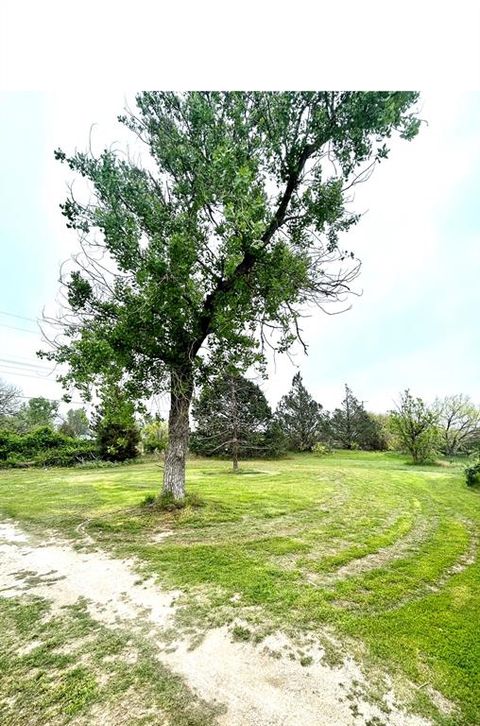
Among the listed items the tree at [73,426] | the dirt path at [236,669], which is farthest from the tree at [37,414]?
the dirt path at [236,669]

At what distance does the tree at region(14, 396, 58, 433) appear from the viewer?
2947 centimetres

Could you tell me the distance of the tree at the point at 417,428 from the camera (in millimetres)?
20641

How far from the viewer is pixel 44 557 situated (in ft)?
14.6

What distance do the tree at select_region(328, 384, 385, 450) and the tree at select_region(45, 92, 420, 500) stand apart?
28.5 metres

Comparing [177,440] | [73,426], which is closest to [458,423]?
[177,440]

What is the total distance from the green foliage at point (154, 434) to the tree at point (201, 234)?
51 centimetres

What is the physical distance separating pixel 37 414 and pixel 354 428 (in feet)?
108

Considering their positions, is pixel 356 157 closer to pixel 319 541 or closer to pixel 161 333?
pixel 161 333

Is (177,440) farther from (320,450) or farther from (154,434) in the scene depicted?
(320,450)

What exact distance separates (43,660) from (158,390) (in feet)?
15.8

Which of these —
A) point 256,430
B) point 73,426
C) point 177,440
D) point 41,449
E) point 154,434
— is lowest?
point 41,449

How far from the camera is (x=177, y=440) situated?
6652 mm

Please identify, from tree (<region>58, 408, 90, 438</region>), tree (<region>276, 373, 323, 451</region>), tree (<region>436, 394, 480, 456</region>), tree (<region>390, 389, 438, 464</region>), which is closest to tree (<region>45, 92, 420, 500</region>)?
tree (<region>390, 389, 438, 464</region>)

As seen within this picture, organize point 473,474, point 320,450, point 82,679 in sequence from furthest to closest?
point 320,450
point 473,474
point 82,679
